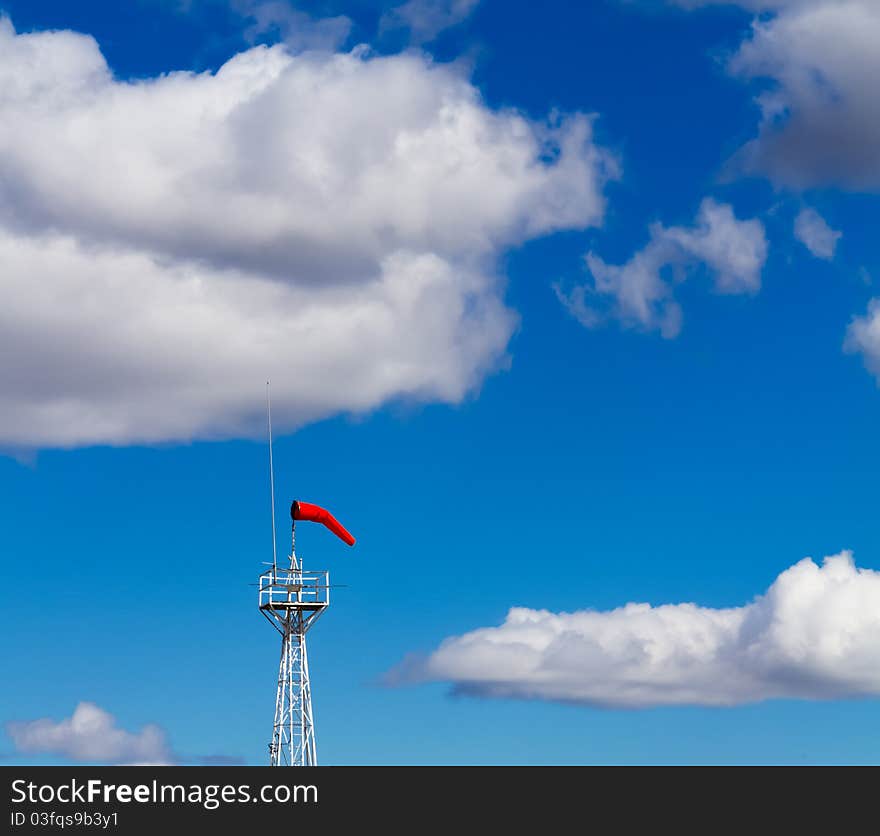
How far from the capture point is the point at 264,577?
168125 mm

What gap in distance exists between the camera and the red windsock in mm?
167125

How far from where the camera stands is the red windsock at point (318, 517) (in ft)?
548

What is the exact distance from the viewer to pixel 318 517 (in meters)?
168
